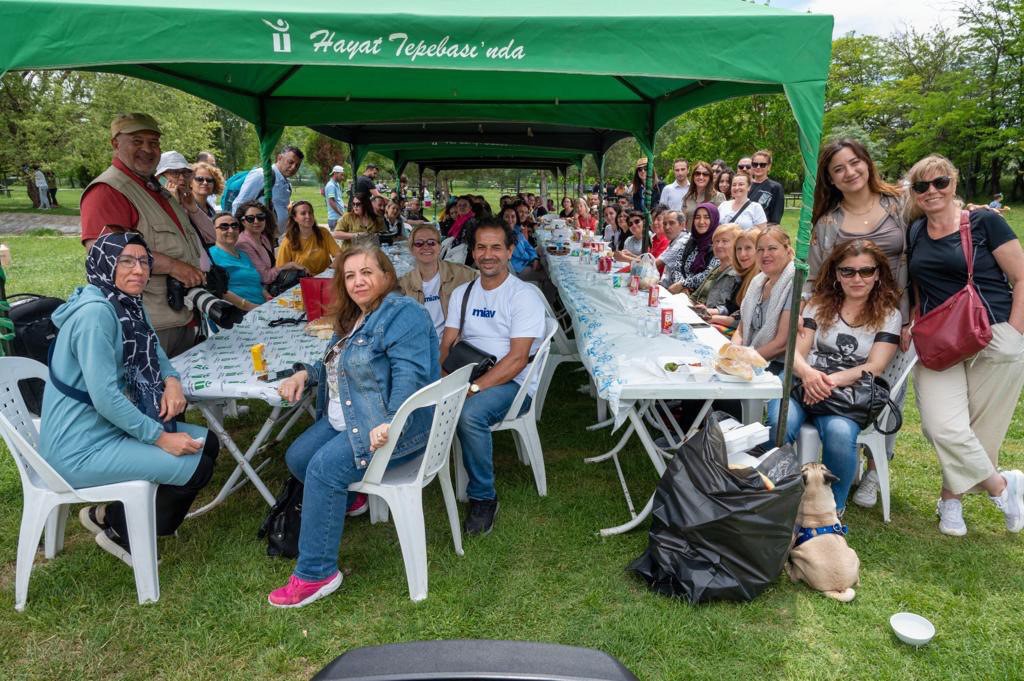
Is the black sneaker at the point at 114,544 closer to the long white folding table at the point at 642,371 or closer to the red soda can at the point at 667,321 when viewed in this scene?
the long white folding table at the point at 642,371

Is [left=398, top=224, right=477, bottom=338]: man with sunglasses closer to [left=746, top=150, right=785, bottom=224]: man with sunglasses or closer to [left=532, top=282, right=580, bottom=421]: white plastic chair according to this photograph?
[left=532, top=282, right=580, bottom=421]: white plastic chair

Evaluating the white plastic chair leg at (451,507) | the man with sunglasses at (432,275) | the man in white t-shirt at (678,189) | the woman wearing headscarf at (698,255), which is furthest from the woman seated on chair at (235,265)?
the man in white t-shirt at (678,189)

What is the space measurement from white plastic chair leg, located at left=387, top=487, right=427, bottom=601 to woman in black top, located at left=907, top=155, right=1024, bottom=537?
2482 mm

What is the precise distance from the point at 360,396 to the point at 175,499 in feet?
3.14

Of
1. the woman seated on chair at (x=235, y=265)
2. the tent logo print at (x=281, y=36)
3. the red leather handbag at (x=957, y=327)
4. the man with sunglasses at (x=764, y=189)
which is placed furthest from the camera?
the man with sunglasses at (x=764, y=189)

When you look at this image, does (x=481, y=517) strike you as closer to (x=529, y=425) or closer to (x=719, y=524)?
(x=529, y=425)

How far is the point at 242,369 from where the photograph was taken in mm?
2953

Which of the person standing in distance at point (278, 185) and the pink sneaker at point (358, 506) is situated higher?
the person standing in distance at point (278, 185)

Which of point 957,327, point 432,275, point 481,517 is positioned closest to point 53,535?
point 481,517

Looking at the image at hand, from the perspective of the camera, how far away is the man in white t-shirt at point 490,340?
3.12 m

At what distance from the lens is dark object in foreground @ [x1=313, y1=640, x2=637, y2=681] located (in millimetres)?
903

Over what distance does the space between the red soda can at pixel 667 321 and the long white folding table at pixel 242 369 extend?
1866mm

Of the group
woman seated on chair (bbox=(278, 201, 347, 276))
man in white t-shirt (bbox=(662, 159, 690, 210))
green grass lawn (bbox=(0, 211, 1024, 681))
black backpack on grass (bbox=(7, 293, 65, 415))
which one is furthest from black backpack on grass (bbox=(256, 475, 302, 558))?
man in white t-shirt (bbox=(662, 159, 690, 210))

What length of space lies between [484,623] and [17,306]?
2878mm
